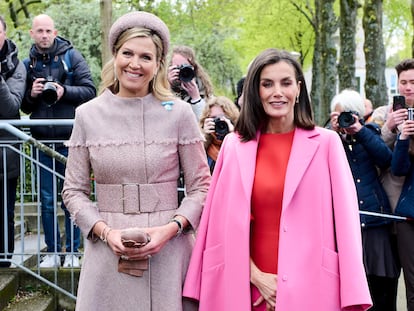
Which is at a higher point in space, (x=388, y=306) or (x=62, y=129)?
(x=62, y=129)

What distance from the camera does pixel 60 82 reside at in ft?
20.6

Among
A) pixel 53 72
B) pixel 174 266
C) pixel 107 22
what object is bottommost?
pixel 174 266

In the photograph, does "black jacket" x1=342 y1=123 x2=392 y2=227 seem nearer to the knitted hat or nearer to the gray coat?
the knitted hat

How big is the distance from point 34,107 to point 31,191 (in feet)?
6.44

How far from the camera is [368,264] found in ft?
16.8

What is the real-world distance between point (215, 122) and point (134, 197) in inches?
83.6

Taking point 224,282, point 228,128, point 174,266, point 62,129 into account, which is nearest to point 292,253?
point 224,282

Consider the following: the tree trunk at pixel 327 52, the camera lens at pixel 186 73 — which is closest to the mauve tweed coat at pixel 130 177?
the camera lens at pixel 186 73

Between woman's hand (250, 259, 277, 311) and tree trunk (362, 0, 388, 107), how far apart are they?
35.3 ft

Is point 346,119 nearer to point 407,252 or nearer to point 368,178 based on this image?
point 368,178

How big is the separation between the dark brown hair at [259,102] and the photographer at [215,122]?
6.08ft

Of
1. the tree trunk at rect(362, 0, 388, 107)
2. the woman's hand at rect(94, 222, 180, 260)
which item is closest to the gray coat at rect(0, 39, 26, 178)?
the woman's hand at rect(94, 222, 180, 260)

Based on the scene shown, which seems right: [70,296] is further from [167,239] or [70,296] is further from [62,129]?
[167,239]

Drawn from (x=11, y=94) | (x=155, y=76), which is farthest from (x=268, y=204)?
(x=11, y=94)
